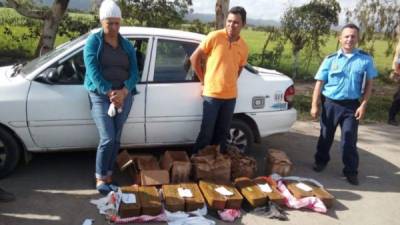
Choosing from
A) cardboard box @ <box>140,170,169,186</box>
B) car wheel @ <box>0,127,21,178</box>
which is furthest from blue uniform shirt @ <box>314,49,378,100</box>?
car wheel @ <box>0,127,21,178</box>

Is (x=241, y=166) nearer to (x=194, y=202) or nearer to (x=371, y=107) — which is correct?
(x=194, y=202)

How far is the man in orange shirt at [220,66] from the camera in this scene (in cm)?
502

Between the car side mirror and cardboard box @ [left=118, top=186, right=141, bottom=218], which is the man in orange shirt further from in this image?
the car side mirror

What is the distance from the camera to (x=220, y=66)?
5.04 metres

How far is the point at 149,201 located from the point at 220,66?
5.64 feet

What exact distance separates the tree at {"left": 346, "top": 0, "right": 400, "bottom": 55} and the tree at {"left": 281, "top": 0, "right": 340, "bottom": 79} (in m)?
1.98

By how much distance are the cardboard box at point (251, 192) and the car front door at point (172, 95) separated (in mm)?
898

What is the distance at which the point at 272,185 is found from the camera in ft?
16.4

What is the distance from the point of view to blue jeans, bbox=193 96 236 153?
513 cm

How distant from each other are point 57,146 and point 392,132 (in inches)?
242

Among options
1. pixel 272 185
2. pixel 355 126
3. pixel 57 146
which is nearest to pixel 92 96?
pixel 57 146

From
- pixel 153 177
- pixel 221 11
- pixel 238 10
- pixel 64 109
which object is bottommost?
pixel 153 177

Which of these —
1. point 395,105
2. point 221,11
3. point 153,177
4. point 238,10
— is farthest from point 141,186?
point 395,105

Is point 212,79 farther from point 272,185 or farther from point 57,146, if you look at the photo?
point 57,146
